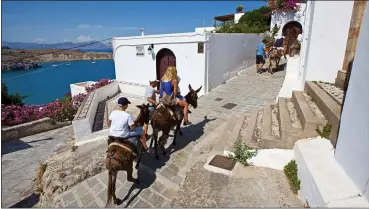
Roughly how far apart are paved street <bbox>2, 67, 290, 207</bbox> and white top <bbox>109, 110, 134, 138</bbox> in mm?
1280

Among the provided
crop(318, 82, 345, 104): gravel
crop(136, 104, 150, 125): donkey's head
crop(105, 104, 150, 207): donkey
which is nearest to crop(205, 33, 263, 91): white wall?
crop(318, 82, 345, 104): gravel

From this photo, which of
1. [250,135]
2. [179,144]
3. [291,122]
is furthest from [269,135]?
[179,144]

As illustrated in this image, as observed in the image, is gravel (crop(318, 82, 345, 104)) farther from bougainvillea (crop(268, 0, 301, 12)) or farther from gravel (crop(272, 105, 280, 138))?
bougainvillea (crop(268, 0, 301, 12))

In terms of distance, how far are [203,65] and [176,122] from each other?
18.6ft

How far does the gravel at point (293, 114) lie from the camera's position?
13.9 feet

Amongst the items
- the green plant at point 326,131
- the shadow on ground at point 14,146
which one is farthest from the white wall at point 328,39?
the shadow on ground at point 14,146

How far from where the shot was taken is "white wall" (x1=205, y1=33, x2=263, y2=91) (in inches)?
400

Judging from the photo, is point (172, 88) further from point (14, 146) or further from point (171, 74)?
point (14, 146)

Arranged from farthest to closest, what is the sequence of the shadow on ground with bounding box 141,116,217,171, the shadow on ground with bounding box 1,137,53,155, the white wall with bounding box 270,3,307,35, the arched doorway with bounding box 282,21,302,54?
the arched doorway with bounding box 282,21,302,54 < the white wall with bounding box 270,3,307,35 < the shadow on ground with bounding box 1,137,53,155 < the shadow on ground with bounding box 141,116,217,171

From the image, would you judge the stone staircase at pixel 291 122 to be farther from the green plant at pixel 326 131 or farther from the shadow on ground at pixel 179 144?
the shadow on ground at pixel 179 144

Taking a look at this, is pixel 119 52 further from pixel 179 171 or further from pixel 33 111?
pixel 179 171

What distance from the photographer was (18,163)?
19.6 ft

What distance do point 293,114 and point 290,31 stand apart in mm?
15254

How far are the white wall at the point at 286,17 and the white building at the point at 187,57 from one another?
4.00 m
